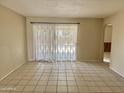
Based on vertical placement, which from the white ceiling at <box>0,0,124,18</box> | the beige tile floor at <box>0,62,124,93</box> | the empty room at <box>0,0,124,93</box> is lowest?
the beige tile floor at <box>0,62,124,93</box>

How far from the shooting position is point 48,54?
5801mm

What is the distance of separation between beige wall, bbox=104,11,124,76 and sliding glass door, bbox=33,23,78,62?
1845 mm

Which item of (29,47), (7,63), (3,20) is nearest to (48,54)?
(29,47)

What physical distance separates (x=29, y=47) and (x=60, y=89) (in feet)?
11.1

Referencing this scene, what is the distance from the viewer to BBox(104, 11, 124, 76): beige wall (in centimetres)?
383

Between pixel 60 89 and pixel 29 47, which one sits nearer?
pixel 60 89

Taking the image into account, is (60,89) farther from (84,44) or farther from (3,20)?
(84,44)

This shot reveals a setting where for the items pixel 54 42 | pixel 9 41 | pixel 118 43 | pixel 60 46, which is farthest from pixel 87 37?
pixel 9 41

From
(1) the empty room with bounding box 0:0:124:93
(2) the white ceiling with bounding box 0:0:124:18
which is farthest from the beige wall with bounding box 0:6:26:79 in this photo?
(2) the white ceiling with bounding box 0:0:124:18

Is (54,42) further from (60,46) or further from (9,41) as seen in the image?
(9,41)

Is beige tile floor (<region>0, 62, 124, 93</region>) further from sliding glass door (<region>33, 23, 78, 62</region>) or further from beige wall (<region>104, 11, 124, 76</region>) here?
sliding glass door (<region>33, 23, 78, 62</region>)

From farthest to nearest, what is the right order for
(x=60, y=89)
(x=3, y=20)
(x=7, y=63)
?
(x=7, y=63) → (x=3, y=20) → (x=60, y=89)

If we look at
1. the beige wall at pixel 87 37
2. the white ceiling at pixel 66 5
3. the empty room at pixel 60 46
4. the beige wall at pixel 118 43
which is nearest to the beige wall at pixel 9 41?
the empty room at pixel 60 46

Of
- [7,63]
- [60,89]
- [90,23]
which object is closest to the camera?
[60,89]
